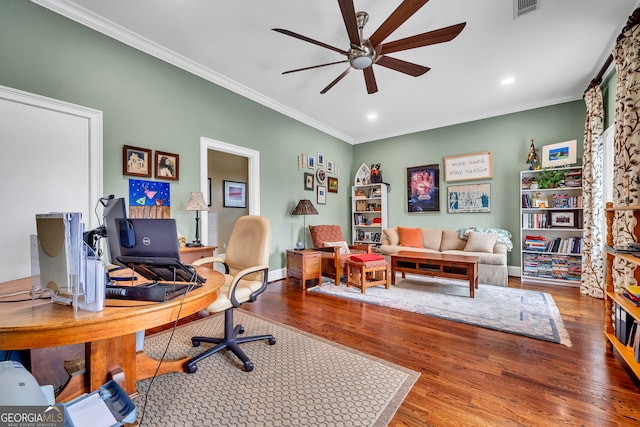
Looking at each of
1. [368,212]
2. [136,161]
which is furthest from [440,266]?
[136,161]

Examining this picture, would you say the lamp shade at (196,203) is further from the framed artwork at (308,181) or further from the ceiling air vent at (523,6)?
the ceiling air vent at (523,6)

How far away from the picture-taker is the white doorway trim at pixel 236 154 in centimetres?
330

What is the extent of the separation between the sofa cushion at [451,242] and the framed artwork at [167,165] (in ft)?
14.5

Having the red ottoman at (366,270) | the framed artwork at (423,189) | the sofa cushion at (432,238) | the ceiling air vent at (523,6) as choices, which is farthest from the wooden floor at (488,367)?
the ceiling air vent at (523,6)

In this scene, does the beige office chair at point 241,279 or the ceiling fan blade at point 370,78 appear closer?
the beige office chair at point 241,279

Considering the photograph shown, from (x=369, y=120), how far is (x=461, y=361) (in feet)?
14.0

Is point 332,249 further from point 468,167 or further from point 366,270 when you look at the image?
point 468,167

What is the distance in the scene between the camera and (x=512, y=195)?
4.50m

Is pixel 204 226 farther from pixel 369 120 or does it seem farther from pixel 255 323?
pixel 369 120

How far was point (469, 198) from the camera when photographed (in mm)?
4859

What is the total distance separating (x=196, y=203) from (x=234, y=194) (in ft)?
9.28

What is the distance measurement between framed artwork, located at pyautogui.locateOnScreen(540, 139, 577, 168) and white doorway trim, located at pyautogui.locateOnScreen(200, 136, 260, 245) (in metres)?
4.50

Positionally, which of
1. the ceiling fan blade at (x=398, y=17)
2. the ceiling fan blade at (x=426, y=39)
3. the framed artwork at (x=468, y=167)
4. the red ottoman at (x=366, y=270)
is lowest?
the red ottoman at (x=366, y=270)

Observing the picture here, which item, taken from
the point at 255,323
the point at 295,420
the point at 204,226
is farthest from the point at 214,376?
the point at 204,226
